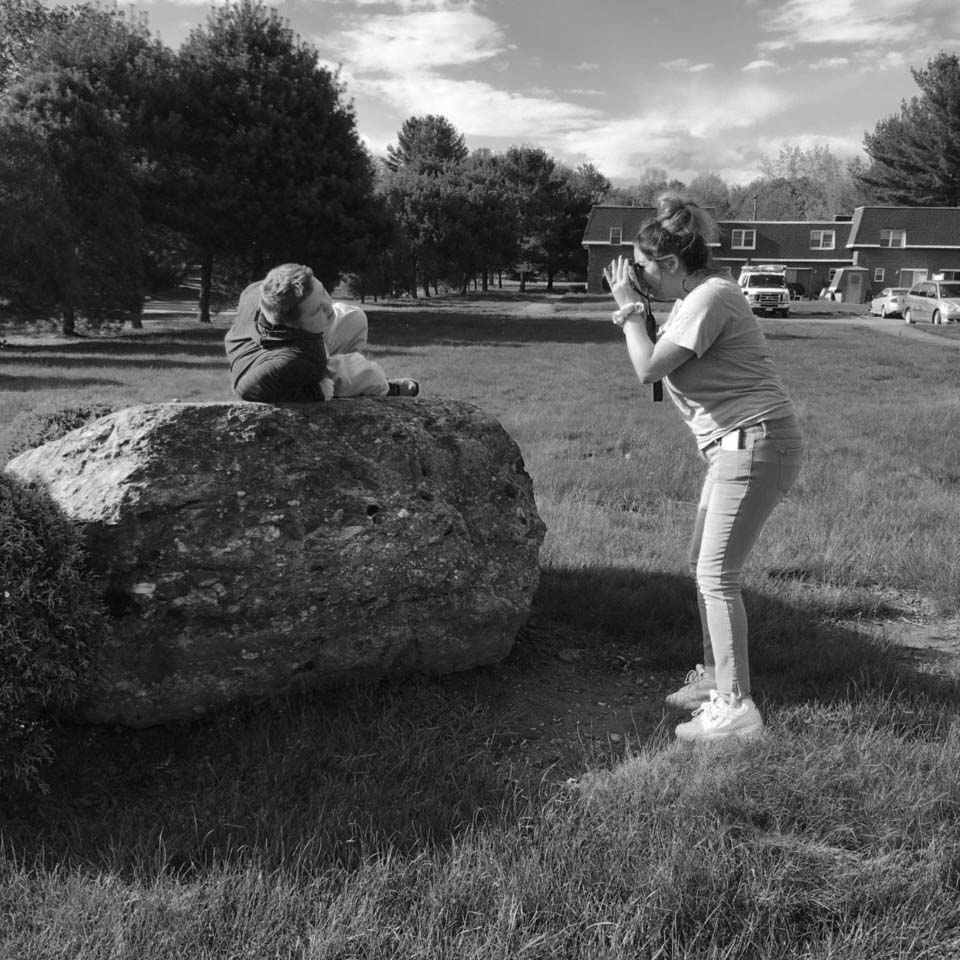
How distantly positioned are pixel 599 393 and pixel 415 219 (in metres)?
48.8

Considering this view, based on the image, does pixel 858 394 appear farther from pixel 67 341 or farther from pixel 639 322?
pixel 67 341

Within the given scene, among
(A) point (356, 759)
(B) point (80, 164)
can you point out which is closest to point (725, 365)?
(A) point (356, 759)

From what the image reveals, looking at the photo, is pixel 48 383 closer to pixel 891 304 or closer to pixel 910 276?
pixel 891 304

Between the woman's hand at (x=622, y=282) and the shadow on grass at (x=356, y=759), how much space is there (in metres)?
1.79

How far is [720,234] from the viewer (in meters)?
3.57

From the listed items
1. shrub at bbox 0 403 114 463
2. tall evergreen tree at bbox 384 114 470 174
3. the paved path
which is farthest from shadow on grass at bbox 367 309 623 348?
tall evergreen tree at bbox 384 114 470 174

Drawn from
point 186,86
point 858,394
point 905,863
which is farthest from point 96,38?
point 905,863

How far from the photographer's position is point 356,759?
3330 millimetres

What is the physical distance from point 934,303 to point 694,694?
1557 inches

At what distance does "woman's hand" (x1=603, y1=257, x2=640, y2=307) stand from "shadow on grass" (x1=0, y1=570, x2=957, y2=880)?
70.5 inches

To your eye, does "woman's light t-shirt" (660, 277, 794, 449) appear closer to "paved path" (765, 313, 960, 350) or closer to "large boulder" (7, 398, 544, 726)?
"large boulder" (7, 398, 544, 726)

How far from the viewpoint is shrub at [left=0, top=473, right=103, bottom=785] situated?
279 cm

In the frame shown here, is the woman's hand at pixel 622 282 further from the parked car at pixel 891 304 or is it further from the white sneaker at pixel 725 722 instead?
the parked car at pixel 891 304

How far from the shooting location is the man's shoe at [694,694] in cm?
395
